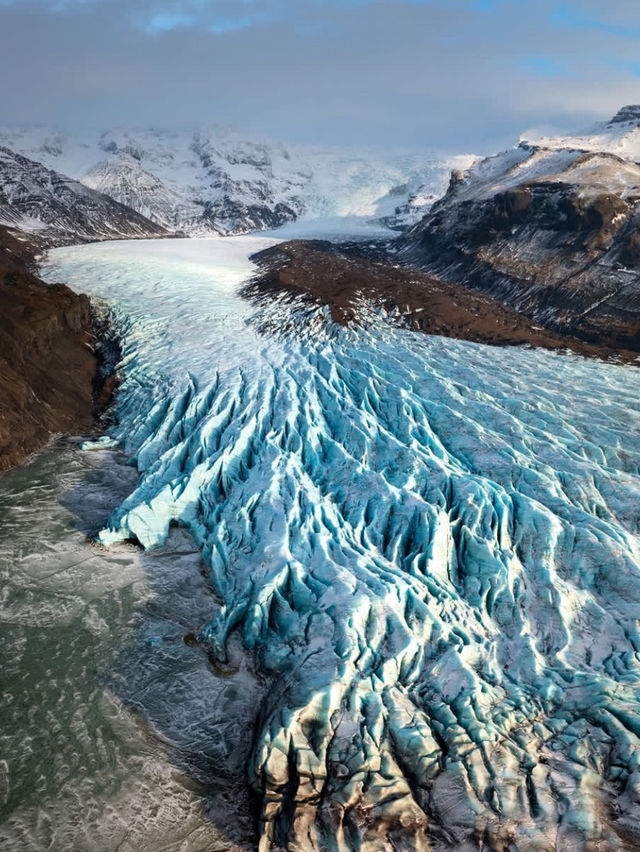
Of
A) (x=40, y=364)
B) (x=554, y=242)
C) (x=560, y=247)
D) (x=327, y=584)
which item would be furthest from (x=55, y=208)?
(x=327, y=584)

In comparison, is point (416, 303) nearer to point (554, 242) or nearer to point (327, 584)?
point (554, 242)

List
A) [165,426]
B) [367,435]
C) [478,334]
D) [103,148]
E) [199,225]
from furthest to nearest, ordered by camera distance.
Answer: [103,148] < [199,225] < [478,334] < [165,426] < [367,435]

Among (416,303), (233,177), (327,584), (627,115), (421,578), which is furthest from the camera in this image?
(233,177)

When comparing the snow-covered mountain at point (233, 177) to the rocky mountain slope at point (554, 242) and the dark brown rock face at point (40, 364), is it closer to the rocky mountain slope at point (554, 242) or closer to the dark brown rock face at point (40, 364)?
the rocky mountain slope at point (554, 242)

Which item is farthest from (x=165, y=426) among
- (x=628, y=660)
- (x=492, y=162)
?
(x=492, y=162)

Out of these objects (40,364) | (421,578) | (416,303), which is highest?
(416,303)

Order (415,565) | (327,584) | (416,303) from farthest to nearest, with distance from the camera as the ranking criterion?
(416,303) < (415,565) < (327,584)

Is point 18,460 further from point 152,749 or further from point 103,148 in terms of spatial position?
point 103,148
